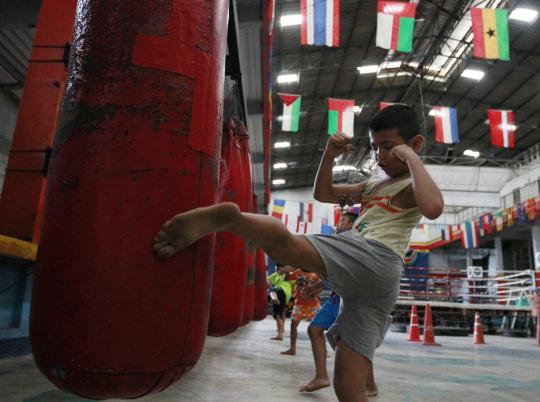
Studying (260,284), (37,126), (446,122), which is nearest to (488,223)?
(446,122)

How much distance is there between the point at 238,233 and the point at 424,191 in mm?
605

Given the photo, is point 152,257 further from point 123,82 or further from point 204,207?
point 123,82

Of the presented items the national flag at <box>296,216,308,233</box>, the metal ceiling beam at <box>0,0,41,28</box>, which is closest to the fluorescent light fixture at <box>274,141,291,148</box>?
the national flag at <box>296,216,308,233</box>

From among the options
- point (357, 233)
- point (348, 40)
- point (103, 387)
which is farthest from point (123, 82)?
point (348, 40)

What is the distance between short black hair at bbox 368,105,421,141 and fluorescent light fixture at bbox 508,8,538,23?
1270cm

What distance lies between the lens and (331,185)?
191cm

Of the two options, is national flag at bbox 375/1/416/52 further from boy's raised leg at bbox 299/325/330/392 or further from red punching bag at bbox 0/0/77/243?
boy's raised leg at bbox 299/325/330/392

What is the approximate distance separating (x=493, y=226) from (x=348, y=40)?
930 centimetres

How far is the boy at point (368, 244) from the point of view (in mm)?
1384

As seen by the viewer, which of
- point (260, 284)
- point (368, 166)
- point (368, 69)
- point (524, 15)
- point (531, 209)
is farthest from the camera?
point (368, 166)

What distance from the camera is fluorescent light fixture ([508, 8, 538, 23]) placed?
1180cm

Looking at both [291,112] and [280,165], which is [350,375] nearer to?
[291,112]

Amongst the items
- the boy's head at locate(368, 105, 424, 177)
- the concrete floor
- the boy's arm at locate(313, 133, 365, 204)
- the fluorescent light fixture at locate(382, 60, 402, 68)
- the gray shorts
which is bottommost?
the concrete floor

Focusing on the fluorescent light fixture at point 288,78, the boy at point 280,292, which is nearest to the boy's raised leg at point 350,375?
the boy at point 280,292
